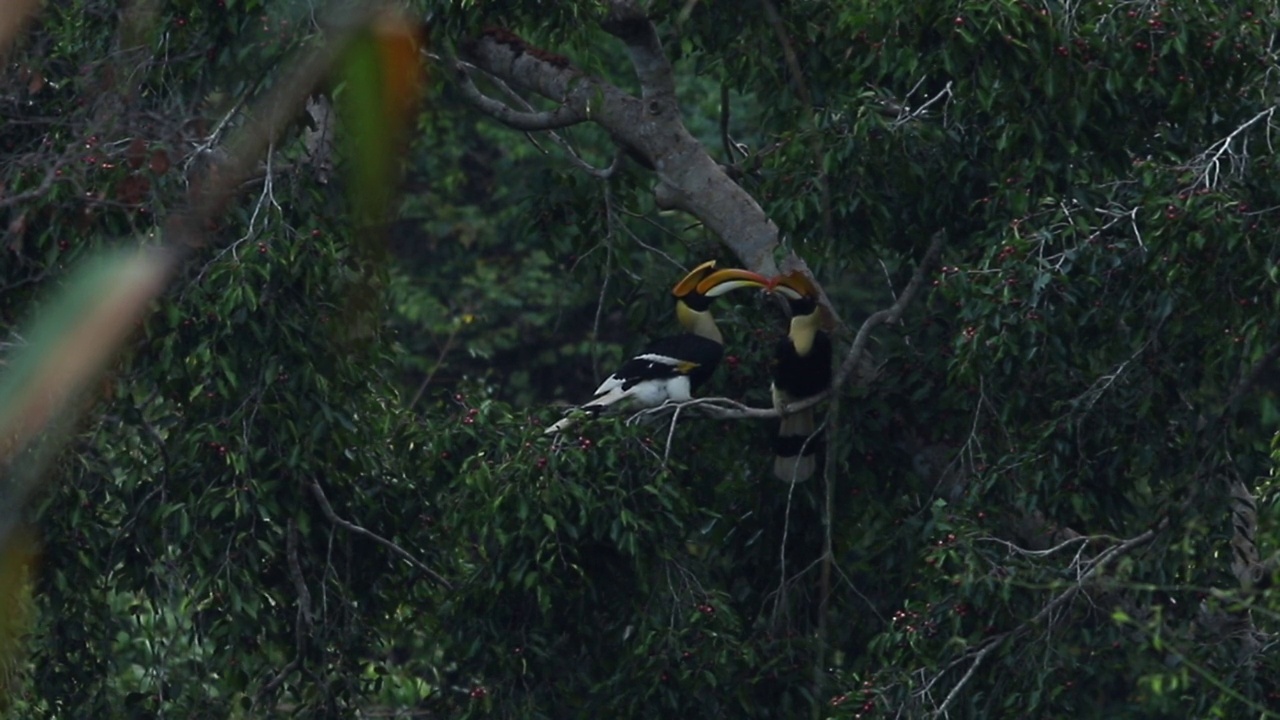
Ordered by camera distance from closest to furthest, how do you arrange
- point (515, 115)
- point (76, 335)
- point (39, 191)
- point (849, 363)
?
point (39, 191) < point (76, 335) < point (849, 363) < point (515, 115)

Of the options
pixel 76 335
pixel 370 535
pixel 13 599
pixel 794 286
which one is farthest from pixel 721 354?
pixel 13 599

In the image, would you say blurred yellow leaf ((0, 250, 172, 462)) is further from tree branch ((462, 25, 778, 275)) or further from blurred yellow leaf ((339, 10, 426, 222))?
tree branch ((462, 25, 778, 275))

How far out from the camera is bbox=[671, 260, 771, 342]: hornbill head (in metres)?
5.97

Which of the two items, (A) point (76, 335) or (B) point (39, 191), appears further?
(A) point (76, 335)

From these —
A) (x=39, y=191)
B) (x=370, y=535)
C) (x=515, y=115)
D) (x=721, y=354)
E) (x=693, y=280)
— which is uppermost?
(x=39, y=191)

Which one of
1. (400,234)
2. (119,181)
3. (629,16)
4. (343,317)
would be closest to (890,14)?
(629,16)

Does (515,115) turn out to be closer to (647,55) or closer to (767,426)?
(647,55)

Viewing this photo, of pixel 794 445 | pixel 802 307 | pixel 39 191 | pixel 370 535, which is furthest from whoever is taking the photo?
pixel 802 307

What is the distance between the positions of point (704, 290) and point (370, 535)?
136 centimetres

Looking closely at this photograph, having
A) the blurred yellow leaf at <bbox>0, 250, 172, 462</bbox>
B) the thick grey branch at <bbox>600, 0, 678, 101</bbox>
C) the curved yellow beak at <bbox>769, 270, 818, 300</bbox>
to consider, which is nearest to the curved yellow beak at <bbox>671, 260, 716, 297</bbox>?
the curved yellow beak at <bbox>769, 270, 818, 300</bbox>

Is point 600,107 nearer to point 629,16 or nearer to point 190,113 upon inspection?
point 629,16

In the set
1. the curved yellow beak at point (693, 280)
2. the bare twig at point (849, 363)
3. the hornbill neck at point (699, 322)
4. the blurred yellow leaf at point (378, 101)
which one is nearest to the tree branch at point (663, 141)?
the curved yellow beak at point (693, 280)

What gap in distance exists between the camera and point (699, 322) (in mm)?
6172

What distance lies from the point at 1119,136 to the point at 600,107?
1.62m
